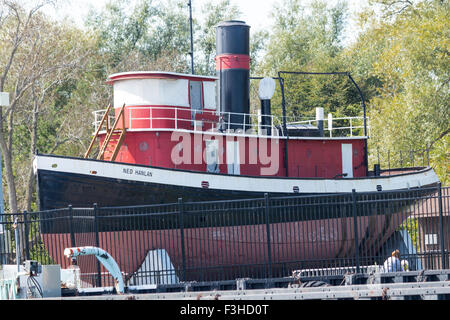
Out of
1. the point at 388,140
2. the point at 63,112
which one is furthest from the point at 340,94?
the point at 63,112

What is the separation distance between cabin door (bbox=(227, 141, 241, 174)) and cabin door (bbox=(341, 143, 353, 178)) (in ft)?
12.1

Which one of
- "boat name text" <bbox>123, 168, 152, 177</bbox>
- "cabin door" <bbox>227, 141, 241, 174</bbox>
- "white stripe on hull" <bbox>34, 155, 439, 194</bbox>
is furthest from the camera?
"cabin door" <bbox>227, 141, 241, 174</bbox>

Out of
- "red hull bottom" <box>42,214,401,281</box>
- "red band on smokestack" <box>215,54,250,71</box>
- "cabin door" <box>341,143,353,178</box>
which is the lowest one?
"red hull bottom" <box>42,214,401,281</box>

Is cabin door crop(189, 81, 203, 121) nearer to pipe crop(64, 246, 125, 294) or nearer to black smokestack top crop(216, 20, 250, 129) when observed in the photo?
black smokestack top crop(216, 20, 250, 129)

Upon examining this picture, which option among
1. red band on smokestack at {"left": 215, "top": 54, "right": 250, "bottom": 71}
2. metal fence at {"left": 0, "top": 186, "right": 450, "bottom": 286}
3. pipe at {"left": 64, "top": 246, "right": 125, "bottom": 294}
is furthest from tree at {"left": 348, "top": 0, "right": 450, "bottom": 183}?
pipe at {"left": 64, "top": 246, "right": 125, "bottom": 294}

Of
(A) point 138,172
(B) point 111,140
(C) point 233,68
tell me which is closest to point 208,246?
(A) point 138,172

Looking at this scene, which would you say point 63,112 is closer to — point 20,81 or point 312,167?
point 20,81

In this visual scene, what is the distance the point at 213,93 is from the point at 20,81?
15.5m

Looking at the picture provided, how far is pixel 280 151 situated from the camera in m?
21.2

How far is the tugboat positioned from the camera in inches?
725

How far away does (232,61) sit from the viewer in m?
22.4

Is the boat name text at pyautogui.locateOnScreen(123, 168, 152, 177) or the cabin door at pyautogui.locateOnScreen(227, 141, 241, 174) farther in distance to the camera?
the cabin door at pyautogui.locateOnScreen(227, 141, 241, 174)

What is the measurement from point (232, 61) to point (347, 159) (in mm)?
4795

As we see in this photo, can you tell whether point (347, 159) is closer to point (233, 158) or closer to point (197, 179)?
point (233, 158)
